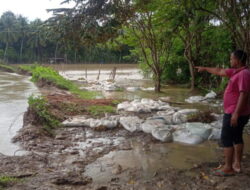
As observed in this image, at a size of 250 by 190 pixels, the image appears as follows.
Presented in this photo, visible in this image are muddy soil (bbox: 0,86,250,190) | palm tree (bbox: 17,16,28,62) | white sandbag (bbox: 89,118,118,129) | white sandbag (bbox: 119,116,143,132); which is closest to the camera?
muddy soil (bbox: 0,86,250,190)

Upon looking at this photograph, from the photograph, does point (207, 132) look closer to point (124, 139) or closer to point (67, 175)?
point (124, 139)

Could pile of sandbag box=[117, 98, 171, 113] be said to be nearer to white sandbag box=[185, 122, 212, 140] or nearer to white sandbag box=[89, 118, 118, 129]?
white sandbag box=[89, 118, 118, 129]

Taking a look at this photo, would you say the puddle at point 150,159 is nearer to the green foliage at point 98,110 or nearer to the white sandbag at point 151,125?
the white sandbag at point 151,125

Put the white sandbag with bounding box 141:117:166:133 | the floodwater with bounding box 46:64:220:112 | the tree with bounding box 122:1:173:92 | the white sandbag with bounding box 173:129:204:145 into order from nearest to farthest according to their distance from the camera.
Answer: the white sandbag with bounding box 173:129:204:145
the white sandbag with bounding box 141:117:166:133
the floodwater with bounding box 46:64:220:112
the tree with bounding box 122:1:173:92

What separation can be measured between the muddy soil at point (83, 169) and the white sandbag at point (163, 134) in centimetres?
13

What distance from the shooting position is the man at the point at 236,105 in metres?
3.03

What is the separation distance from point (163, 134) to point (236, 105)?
7.24 feet

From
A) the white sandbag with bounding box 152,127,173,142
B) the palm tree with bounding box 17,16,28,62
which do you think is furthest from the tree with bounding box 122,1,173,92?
the palm tree with bounding box 17,16,28,62

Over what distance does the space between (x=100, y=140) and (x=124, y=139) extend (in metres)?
0.51

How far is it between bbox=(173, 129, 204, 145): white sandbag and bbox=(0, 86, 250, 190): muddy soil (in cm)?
46

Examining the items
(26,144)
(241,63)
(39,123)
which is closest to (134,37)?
(39,123)

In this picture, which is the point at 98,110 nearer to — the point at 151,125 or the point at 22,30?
the point at 151,125

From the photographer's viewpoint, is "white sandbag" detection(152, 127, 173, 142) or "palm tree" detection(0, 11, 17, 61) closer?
"white sandbag" detection(152, 127, 173, 142)

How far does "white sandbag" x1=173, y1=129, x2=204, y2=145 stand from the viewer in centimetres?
498
